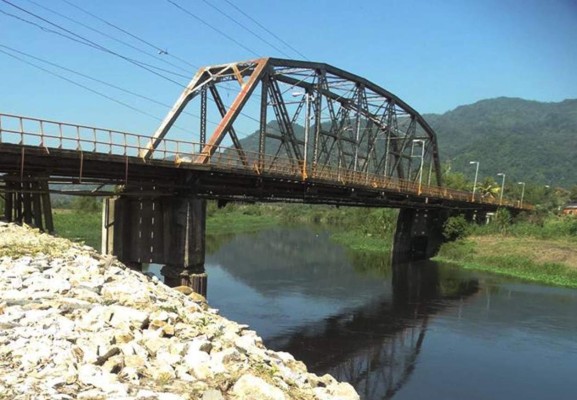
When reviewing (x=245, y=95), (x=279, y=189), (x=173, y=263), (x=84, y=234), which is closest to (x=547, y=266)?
(x=279, y=189)

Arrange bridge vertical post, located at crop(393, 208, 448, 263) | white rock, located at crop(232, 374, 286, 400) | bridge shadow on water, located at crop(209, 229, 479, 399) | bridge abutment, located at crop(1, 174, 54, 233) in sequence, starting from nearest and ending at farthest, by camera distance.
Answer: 1. white rock, located at crop(232, 374, 286, 400)
2. bridge abutment, located at crop(1, 174, 54, 233)
3. bridge shadow on water, located at crop(209, 229, 479, 399)
4. bridge vertical post, located at crop(393, 208, 448, 263)

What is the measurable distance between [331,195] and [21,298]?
33.6m

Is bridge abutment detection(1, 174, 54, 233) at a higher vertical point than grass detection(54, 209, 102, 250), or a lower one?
higher

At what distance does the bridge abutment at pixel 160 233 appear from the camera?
1102 inches

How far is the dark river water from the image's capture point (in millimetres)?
22062

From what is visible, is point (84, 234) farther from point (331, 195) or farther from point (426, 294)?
point (426, 294)

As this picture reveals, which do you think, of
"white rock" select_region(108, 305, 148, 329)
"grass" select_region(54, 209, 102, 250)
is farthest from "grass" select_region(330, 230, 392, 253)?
"white rock" select_region(108, 305, 148, 329)

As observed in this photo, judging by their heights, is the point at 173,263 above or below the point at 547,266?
above

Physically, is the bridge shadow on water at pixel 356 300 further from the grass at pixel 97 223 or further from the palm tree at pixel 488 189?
the palm tree at pixel 488 189

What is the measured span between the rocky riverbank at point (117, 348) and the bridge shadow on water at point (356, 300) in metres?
10.5

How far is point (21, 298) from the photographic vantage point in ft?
37.5

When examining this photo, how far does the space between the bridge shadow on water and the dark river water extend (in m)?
0.09

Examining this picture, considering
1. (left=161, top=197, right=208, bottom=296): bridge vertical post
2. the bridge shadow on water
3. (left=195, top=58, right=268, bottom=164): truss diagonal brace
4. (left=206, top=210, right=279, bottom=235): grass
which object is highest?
(left=195, top=58, right=268, bottom=164): truss diagonal brace

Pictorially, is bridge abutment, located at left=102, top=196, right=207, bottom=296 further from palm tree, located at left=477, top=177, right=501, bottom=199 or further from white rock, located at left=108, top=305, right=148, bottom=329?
palm tree, located at left=477, top=177, right=501, bottom=199
